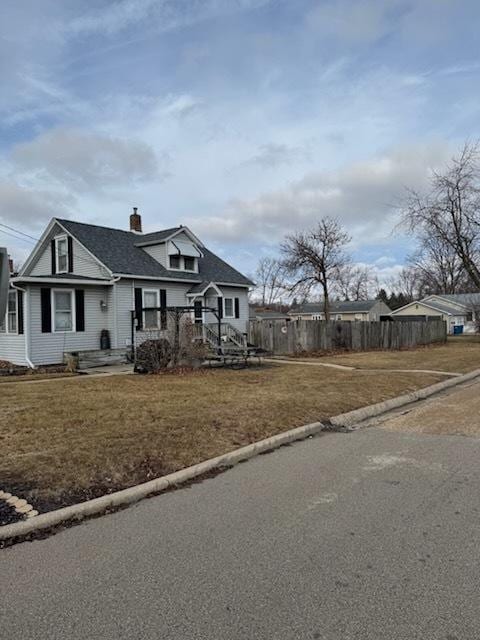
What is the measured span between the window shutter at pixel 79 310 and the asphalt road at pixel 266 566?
15123mm

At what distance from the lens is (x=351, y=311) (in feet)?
236

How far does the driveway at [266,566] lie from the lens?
2852mm

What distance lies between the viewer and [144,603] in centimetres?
306

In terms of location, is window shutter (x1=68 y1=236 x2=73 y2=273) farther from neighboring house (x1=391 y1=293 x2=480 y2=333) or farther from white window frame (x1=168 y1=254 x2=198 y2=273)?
neighboring house (x1=391 y1=293 x2=480 y2=333)

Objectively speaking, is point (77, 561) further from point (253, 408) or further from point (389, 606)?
point (253, 408)

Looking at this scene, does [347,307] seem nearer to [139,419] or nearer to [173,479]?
[139,419]

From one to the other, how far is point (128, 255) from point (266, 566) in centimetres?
2069

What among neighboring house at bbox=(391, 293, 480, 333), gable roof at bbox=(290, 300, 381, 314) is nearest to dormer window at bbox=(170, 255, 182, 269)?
neighboring house at bbox=(391, 293, 480, 333)

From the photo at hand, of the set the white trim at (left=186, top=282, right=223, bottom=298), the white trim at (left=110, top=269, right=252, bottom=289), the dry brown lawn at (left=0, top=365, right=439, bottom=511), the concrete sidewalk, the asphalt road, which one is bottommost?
the asphalt road

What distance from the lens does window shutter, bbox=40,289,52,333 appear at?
1806 cm

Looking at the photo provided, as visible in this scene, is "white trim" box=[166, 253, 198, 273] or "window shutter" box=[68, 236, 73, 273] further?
"white trim" box=[166, 253, 198, 273]

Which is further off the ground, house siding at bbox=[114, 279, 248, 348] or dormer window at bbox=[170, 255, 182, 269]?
dormer window at bbox=[170, 255, 182, 269]

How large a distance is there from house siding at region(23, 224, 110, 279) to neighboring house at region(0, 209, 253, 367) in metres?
0.04

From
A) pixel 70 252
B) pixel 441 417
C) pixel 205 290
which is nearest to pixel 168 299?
pixel 205 290
